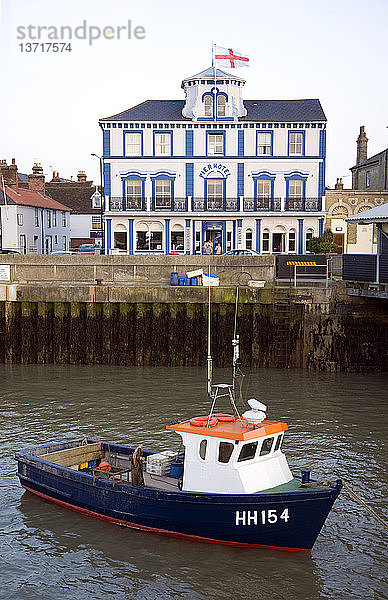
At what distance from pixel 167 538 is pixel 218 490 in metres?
1.55

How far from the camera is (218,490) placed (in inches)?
560

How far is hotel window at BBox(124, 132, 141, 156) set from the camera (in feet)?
165

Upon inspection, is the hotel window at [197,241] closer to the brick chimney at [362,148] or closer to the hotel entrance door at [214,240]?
the hotel entrance door at [214,240]

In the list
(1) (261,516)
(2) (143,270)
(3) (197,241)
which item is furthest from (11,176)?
(1) (261,516)

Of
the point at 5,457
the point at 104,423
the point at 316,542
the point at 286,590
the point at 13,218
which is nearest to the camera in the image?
the point at 286,590

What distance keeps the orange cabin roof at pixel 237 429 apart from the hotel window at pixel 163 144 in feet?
124

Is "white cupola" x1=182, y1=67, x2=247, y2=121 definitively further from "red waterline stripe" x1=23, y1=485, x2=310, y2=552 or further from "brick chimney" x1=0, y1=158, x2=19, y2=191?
"red waterline stripe" x1=23, y1=485, x2=310, y2=552

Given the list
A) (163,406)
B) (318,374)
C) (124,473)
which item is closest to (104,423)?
(163,406)

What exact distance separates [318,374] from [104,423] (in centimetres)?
1099

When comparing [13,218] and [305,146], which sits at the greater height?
[305,146]

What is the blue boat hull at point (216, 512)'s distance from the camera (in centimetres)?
1363

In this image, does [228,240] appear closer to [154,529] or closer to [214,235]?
[214,235]

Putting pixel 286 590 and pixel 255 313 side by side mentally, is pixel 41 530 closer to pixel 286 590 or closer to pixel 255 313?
pixel 286 590

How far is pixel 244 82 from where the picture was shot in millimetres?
50812
